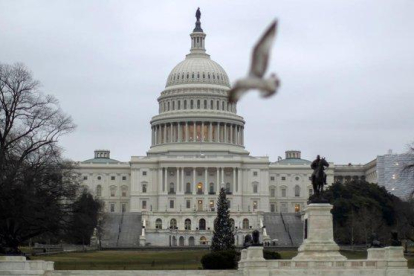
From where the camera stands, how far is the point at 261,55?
13250mm

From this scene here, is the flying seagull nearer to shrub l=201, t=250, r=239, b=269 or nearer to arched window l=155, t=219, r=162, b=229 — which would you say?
shrub l=201, t=250, r=239, b=269

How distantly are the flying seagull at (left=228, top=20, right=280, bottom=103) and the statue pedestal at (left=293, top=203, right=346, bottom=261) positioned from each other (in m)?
44.4

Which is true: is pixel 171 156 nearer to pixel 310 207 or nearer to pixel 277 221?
pixel 277 221

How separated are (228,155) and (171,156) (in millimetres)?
11800

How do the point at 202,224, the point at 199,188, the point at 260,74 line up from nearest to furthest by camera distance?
1. the point at 260,74
2. the point at 202,224
3. the point at 199,188

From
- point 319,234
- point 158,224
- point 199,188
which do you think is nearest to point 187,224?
point 158,224

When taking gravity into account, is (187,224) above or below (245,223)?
below

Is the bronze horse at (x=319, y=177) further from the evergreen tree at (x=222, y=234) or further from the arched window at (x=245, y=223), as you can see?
the arched window at (x=245, y=223)

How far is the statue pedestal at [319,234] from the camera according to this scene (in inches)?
2245

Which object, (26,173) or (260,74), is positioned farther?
(26,173)

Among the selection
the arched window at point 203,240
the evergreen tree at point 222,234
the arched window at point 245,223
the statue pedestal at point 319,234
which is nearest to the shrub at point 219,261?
the statue pedestal at point 319,234

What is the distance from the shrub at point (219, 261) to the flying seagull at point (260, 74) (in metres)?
51.4

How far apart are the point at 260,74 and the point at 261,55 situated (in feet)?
0.87

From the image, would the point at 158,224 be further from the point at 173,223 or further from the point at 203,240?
the point at 203,240
